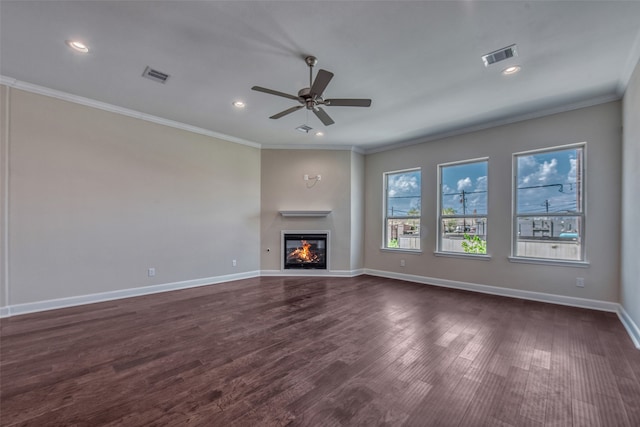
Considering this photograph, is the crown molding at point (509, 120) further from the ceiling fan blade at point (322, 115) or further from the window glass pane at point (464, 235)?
the ceiling fan blade at point (322, 115)

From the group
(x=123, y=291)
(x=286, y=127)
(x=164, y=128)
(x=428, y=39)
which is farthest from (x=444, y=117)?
(x=123, y=291)

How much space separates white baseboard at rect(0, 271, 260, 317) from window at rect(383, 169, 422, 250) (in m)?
3.49

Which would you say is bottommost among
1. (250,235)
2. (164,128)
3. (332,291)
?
(332,291)

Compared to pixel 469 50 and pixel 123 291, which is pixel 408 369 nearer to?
pixel 469 50

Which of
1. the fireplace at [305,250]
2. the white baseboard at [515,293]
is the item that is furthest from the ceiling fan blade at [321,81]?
the white baseboard at [515,293]

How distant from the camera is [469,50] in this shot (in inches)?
107

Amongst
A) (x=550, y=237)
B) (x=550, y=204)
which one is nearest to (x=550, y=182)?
(x=550, y=204)

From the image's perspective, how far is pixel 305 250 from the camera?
616 centimetres

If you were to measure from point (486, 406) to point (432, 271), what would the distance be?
3.73 m

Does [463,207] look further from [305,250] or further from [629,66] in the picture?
[305,250]

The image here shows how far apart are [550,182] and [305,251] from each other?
4548 millimetres

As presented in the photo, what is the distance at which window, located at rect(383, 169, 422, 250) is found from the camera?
5746mm

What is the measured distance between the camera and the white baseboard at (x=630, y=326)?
272 cm

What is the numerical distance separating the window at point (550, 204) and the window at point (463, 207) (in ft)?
1.65
